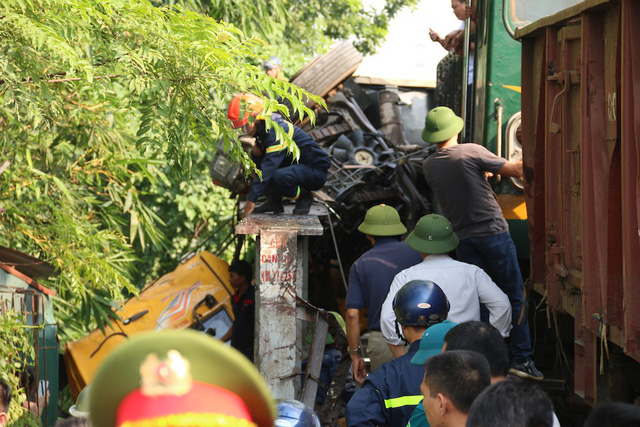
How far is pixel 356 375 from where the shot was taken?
580cm

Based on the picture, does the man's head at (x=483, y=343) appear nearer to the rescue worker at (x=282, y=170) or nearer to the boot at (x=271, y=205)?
the rescue worker at (x=282, y=170)

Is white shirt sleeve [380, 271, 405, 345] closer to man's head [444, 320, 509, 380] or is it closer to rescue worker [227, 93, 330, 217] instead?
man's head [444, 320, 509, 380]

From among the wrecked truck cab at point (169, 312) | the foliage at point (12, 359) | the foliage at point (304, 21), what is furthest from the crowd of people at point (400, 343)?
the foliage at point (304, 21)

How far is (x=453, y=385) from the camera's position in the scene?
9.32 feet

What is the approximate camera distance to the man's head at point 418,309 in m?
3.98

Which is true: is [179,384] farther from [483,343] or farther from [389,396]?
[389,396]

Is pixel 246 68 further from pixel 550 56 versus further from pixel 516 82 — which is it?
pixel 516 82

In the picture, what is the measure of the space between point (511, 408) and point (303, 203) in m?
5.11

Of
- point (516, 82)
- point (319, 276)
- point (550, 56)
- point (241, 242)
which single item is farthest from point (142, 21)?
point (319, 276)

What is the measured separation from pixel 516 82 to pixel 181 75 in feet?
9.84

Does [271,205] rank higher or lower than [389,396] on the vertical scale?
higher

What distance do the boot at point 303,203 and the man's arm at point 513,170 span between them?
187cm

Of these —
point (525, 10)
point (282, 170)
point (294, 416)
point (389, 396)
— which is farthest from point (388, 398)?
point (525, 10)

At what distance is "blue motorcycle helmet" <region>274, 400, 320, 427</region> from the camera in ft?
11.7
